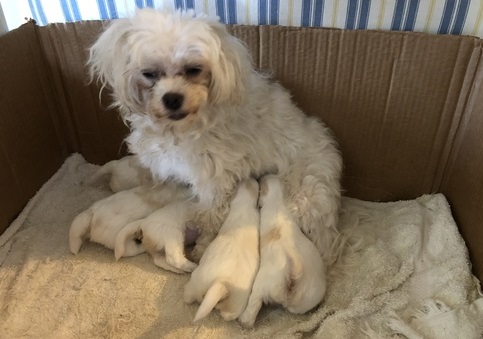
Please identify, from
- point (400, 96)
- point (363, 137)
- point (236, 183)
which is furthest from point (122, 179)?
point (400, 96)

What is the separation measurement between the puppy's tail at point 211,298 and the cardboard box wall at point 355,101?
0.74 metres

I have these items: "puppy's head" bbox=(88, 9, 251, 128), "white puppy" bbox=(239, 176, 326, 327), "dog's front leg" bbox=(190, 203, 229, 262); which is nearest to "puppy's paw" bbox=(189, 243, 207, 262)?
"dog's front leg" bbox=(190, 203, 229, 262)

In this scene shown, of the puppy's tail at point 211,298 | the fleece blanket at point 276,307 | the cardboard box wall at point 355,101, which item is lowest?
the fleece blanket at point 276,307

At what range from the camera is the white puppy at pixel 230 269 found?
1.21 metres

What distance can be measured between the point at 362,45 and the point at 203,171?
2.11ft

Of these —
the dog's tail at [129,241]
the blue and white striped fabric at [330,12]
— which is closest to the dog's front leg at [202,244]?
the dog's tail at [129,241]

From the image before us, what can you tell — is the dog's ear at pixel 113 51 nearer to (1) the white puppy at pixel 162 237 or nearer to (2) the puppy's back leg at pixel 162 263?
(1) the white puppy at pixel 162 237

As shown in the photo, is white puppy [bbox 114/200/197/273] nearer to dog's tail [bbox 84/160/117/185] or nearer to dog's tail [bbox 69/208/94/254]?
dog's tail [bbox 69/208/94/254]

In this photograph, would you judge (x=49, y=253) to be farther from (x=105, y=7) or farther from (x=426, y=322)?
(x=426, y=322)

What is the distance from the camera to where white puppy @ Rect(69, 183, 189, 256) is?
1449 millimetres

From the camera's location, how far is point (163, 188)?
158 cm

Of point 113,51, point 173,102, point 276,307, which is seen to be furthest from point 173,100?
point 276,307

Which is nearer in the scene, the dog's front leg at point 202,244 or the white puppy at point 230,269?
the white puppy at point 230,269

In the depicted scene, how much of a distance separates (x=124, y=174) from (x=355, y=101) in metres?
0.86
